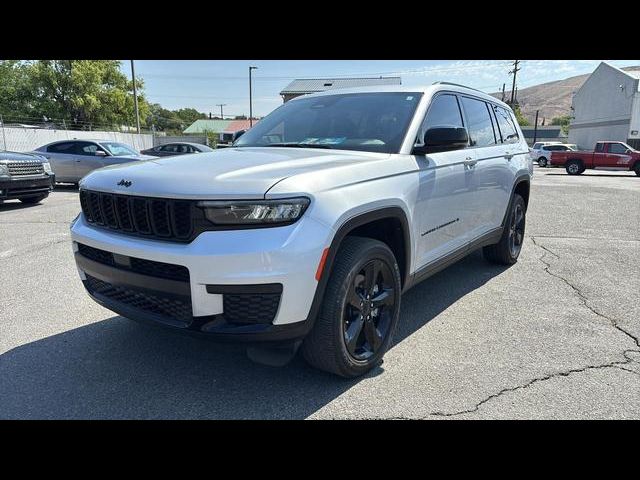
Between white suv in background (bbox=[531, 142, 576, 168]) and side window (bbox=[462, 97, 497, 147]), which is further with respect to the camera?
white suv in background (bbox=[531, 142, 576, 168])

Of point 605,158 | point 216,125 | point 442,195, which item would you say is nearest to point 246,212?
point 442,195

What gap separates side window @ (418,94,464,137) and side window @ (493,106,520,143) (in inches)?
51.7

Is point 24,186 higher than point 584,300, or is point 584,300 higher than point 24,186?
point 24,186

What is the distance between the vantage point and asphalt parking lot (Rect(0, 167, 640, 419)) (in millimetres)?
2646

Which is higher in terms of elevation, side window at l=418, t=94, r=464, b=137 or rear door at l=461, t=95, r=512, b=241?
side window at l=418, t=94, r=464, b=137

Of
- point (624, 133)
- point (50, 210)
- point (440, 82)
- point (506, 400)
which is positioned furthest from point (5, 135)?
point (624, 133)

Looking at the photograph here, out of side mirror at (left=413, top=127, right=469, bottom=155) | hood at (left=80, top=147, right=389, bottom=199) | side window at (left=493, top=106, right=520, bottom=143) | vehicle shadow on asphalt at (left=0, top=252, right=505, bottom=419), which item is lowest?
vehicle shadow on asphalt at (left=0, top=252, right=505, bottom=419)

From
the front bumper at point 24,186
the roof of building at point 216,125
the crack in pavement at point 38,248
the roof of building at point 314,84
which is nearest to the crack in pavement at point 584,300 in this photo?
the crack in pavement at point 38,248

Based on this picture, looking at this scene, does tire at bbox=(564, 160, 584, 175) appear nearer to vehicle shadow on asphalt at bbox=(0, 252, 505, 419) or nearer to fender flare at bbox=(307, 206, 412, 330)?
vehicle shadow on asphalt at bbox=(0, 252, 505, 419)

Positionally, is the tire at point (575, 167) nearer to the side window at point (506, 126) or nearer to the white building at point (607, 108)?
the white building at point (607, 108)

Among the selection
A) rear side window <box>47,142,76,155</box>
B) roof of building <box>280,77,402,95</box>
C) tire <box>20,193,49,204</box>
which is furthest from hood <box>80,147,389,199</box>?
roof of building <box>280,77,402,95</box>

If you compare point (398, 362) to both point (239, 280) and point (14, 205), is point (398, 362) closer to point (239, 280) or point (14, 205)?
point (239, 280)

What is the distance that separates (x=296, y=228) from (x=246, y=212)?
27 cm

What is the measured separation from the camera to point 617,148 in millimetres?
24219
